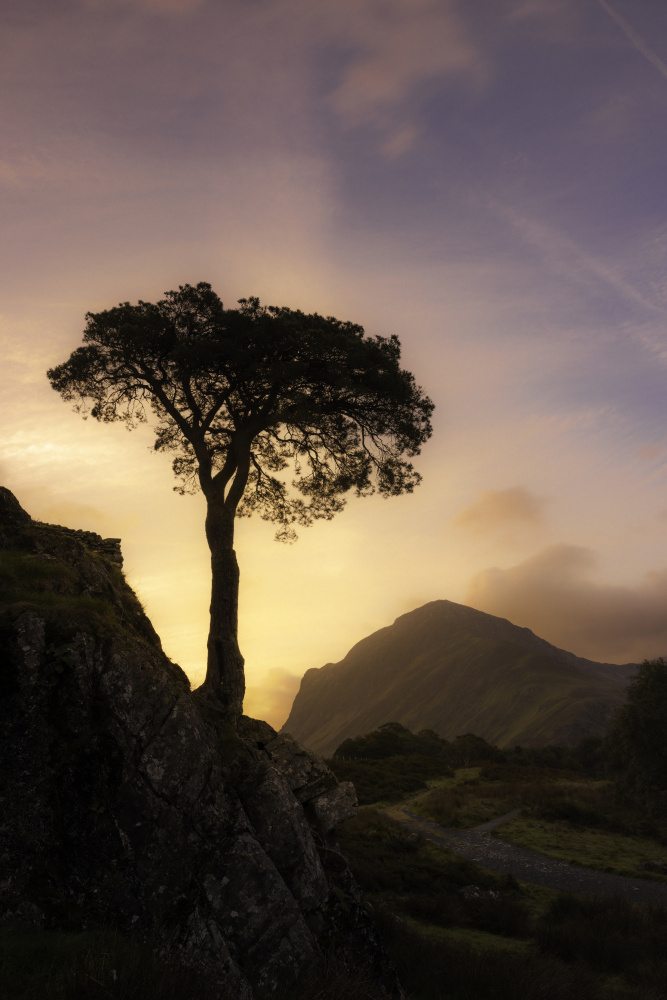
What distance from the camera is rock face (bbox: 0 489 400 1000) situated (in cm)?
834

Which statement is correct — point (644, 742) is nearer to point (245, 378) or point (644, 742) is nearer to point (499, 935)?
point (499, 935)

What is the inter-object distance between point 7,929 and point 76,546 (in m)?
8.41

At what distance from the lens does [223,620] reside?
17172mm

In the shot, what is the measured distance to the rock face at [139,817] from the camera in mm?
8344

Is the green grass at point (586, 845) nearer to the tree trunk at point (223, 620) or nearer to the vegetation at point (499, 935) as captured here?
the vegetation at point (499, 935)

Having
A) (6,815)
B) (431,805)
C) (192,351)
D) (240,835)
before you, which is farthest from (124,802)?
Answer: (431,805)

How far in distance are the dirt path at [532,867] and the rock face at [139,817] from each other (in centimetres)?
1333

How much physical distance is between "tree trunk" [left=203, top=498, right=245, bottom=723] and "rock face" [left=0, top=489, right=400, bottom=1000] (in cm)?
309

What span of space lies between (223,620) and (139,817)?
26.8 ft

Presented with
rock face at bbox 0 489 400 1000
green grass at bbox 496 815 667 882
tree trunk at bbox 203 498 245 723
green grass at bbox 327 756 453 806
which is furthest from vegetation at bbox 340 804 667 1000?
green grass at bbox 327 756 453 806

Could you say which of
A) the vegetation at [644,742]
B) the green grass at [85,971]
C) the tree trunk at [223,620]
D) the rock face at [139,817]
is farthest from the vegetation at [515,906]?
the tree trunk at [223,620]

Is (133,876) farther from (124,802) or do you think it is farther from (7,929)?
(7,929)

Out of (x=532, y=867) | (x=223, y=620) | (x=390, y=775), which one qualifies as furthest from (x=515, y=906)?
(x=390, y=775)

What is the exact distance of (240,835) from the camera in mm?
10320
